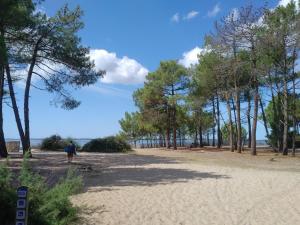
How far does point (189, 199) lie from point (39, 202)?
187 inches

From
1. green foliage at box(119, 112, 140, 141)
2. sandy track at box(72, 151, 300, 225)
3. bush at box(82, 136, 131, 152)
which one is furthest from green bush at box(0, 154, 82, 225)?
green foliage at box(119, 112, 140, 141)

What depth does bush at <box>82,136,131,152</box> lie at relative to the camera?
38594 millimetres

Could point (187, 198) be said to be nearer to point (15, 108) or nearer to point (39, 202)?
point (39, 202)

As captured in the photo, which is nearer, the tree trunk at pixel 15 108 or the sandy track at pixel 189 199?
the sandy track at pixel 189 199

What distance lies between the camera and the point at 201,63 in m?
40.8

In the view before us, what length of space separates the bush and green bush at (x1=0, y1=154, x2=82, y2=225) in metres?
29.6

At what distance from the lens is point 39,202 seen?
7.74 meters

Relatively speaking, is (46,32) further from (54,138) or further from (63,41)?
(54,138)

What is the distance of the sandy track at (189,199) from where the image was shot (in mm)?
9219

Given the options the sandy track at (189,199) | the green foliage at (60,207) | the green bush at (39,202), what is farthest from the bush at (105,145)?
the green foliage at (60,207)

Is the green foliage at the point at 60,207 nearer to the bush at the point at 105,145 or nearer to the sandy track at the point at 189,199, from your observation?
the sandy track at the point at 189,199

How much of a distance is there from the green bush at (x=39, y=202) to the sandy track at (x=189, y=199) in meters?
Result: 0.57

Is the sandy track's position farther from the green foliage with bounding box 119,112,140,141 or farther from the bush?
the green foliage with bounding box 119,112,140,141

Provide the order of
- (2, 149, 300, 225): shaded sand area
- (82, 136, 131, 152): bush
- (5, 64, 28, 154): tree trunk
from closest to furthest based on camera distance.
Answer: (2, 149, 300, 225): shaded sand area
(5, 64, 28, 154): tree trunk
(82, 136, 131, 152): bush
